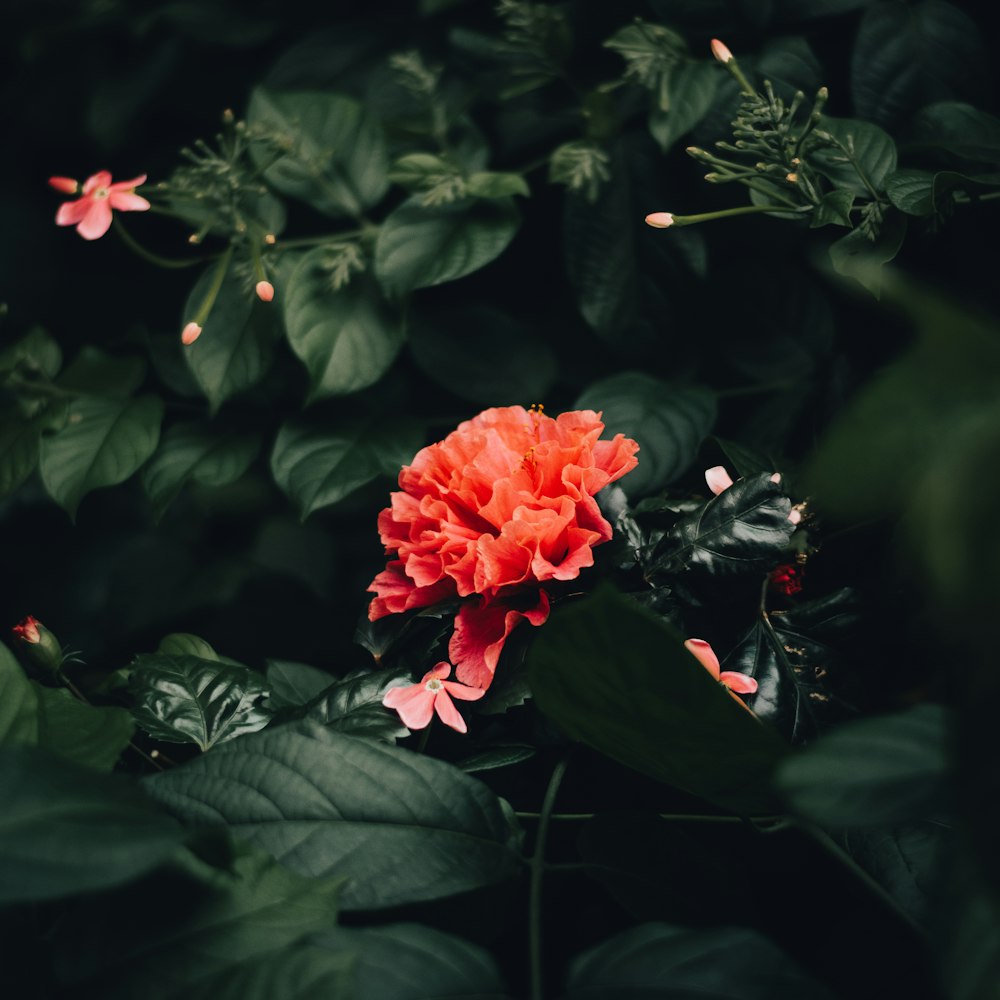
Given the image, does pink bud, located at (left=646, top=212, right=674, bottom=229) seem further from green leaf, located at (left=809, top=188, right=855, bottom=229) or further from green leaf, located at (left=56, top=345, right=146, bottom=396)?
green leaf, located at (left=56, top=345, right=146, bottom=396)

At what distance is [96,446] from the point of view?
2.51ft

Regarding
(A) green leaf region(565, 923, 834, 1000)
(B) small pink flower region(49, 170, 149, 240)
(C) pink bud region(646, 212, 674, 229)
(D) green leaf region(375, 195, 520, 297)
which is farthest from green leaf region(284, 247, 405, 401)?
(A) green leaf region(565, 923, 834, 1000)

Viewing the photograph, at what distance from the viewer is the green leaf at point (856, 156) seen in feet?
2.01

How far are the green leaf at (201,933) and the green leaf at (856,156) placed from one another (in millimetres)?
543

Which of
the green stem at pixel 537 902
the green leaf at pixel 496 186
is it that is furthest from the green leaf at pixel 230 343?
the green stem at pixel 537 902

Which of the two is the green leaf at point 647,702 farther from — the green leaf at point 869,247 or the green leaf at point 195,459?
the green leaf at point 195,459

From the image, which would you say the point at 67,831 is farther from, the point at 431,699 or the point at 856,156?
the point at 856,156

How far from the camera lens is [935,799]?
310 mm

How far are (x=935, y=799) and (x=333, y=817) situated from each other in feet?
0.89

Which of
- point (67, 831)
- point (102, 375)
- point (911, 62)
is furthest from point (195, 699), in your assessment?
point (911, 62)

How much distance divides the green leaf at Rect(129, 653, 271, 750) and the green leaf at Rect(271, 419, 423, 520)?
0.52 feet

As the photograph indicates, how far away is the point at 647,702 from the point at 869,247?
37 centimetres

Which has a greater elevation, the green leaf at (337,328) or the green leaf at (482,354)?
the green leaf at (337,328)

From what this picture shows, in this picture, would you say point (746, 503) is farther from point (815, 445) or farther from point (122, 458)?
point (122, 458)
